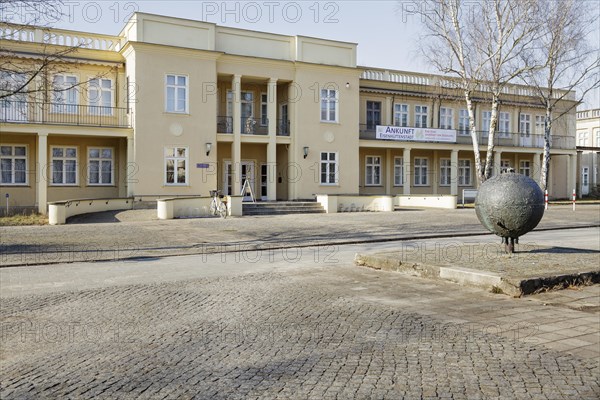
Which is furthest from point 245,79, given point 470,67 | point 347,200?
point 470,67

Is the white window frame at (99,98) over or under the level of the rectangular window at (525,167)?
over

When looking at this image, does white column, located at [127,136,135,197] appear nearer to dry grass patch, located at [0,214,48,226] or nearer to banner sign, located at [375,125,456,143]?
dry grass patch, located at [0,214,48,226]

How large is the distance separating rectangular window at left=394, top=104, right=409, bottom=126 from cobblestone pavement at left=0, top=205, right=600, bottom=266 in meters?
15.3

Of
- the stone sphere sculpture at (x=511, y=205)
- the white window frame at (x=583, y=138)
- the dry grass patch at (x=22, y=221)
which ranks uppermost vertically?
the white window frame at (x=583, y=138)

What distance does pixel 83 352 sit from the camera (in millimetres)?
5363

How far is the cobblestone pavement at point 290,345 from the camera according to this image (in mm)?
4445

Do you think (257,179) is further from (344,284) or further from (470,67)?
(344,284)

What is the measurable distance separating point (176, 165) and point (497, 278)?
2264cm

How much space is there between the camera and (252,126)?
1254 inches

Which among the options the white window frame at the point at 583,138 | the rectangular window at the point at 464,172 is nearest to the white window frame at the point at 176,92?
the rectangular window at the point at 464,172

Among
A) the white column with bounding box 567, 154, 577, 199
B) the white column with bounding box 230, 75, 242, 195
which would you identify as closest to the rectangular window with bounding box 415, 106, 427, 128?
the white column with bounding box 567, 154, 577, 199

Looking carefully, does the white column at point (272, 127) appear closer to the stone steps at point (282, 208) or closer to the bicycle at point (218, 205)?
the stone steps at point (282, 208)

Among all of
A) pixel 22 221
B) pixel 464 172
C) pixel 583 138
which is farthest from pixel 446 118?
pixel 22 221

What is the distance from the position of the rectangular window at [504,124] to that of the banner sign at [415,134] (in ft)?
22.7
